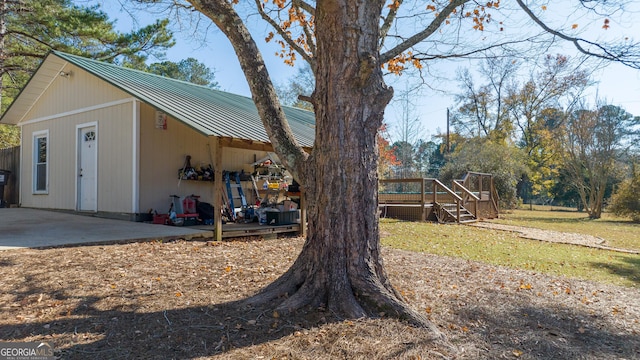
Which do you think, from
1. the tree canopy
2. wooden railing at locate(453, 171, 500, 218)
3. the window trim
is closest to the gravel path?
wooden railing at locate(453, 171, 500, 218)

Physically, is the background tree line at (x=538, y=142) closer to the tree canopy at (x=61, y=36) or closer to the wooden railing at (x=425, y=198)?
the wooden railing at (x=425, y=198)

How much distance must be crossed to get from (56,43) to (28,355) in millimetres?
16701

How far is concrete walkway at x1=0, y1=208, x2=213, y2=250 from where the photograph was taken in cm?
585

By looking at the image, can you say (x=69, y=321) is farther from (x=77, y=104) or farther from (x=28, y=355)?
(x=77, y=104)

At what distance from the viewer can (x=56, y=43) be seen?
50.7ft

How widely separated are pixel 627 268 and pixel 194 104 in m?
8.68

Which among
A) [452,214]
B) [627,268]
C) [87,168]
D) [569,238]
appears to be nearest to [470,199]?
[452,214]

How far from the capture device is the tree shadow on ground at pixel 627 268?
5691mm

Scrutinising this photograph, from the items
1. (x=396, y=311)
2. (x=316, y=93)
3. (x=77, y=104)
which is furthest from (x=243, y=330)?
(x=77, y=104)

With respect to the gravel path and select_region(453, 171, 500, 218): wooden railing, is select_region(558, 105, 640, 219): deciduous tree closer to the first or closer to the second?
select_region(453, 171, 500, 218): wooden railing

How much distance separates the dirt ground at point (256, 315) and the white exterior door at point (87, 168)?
4.82 meters

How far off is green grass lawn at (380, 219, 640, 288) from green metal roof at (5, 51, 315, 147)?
342 cm

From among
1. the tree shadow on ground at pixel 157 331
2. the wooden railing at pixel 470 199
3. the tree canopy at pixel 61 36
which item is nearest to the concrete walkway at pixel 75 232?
the tree shadow on ground at pixel 157 331

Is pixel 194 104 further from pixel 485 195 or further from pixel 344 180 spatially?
pixel 485 195
